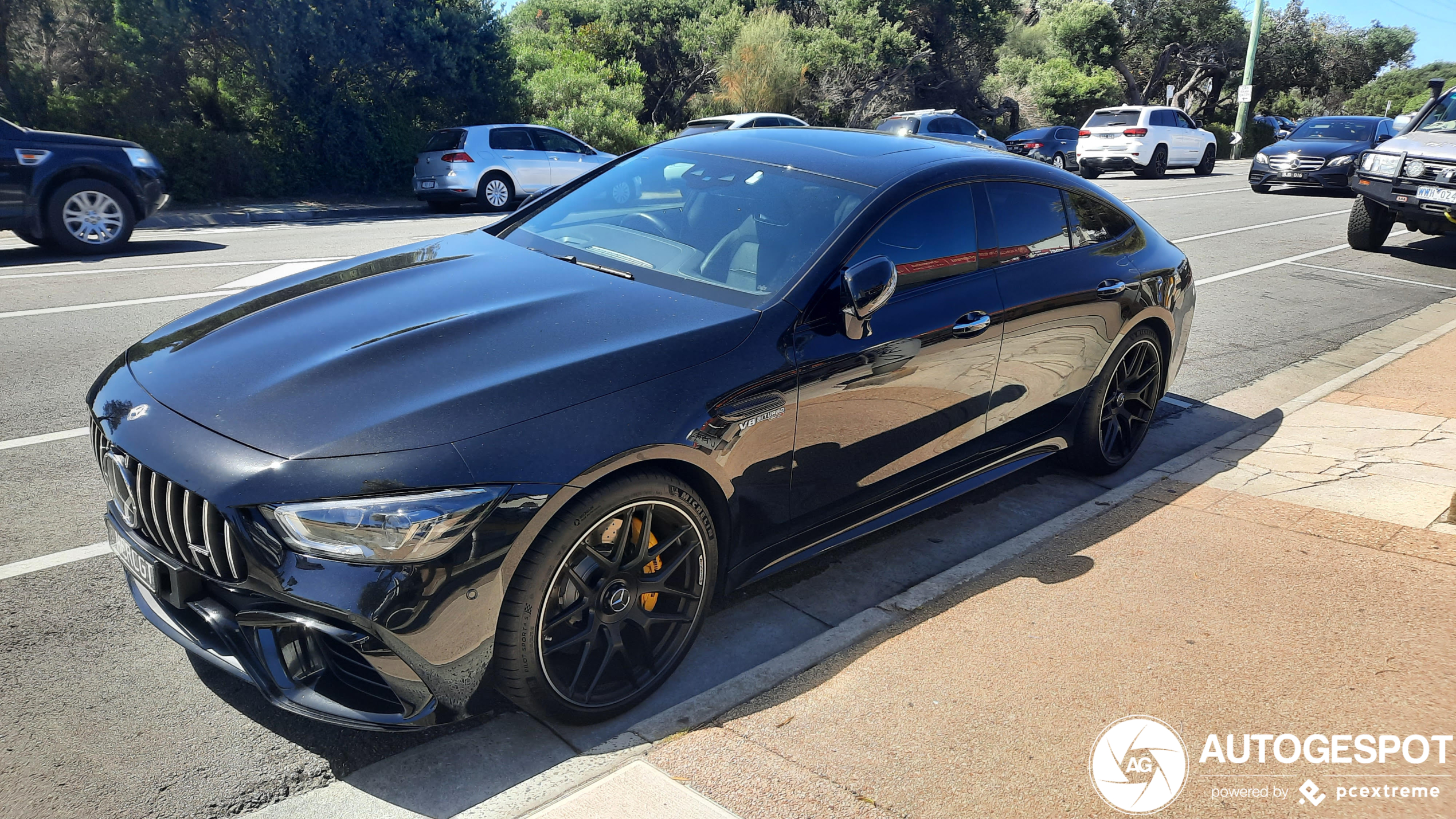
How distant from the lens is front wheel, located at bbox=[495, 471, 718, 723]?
2.79 metres

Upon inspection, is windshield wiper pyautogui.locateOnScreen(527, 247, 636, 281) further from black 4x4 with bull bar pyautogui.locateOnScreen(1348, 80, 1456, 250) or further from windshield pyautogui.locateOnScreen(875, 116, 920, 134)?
windshield pyautogui.locateOnScreen(875, 116, 920, 134)

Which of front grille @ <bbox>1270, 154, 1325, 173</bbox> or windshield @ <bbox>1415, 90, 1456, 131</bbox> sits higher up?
windshield @ <bbox>1415, 90, 1456, 131</bbox>

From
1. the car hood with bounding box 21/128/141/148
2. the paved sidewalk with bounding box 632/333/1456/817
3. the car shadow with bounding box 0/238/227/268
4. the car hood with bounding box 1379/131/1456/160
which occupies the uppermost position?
the car hood with bounding box 1379/131/1456/160

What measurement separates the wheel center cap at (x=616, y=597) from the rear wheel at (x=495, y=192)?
48.7ft

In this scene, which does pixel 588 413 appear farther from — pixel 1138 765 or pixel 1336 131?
pixel 1336 131

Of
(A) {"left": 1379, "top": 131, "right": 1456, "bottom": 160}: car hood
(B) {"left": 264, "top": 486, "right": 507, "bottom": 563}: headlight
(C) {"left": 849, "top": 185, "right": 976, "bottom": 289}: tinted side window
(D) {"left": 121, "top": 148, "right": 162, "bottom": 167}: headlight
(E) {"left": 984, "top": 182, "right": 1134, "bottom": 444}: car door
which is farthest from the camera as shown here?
(A) {"left": 1379, "top": 131, "right": 1456, "bottom": 160}: car hood

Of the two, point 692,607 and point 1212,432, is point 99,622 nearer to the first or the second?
point 692,607

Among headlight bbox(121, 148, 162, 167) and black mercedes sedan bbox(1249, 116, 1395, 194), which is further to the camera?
black mercedes sedan bbox(1249, 116, 1395, 194)

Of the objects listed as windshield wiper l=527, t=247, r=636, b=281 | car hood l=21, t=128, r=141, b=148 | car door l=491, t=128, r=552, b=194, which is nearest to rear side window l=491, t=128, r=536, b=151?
car door l=491, t=128, r=552, b=194

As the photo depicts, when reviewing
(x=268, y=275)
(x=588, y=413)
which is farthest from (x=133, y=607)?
(x=268, y=275)

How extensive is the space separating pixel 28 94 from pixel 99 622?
55.0 ft

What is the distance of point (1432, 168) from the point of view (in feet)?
36.7

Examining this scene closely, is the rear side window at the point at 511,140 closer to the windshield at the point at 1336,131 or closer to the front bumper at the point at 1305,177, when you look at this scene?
the front bumper at the point at 1305,177

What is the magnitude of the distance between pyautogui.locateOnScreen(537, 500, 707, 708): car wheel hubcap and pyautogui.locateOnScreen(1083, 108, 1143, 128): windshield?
2429cm
